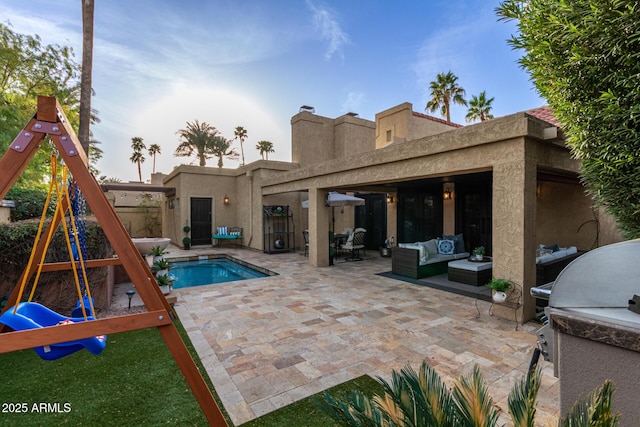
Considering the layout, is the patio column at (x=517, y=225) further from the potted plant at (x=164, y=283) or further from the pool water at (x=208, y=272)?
the pool water at (x=208, y=272)

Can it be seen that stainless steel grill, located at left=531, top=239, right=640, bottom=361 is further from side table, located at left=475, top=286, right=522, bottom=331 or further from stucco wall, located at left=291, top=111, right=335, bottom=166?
stucco wall, located at left=291, top=111, right=335, bottom=166

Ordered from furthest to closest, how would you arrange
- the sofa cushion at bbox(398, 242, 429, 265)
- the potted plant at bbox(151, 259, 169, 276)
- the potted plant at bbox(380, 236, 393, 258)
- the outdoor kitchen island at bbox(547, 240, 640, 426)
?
1. the potted plant at bbox(380, 236, 393, 258)
2. the sofa cushion at bbox(398, 242, 429, 265)
3. the potted plant at bbox(151, 259, 169, 276)
4. the outdoor kitchen island at bbox(547, 240, 640, 426)

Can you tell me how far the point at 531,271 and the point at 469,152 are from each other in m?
2.39

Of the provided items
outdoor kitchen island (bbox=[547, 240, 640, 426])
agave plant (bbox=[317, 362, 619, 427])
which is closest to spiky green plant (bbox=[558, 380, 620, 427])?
agave plant (bbox=[317, 362, 619, 427])

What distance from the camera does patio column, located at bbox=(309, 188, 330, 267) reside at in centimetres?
1010

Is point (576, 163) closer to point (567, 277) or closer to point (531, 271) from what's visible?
point (531, 271)

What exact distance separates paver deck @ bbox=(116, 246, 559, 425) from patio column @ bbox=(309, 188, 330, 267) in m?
2.86

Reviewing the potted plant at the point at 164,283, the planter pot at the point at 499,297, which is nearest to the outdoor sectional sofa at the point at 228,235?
the potted plant at the point at 164,283

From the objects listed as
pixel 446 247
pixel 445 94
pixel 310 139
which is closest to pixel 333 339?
pixel 446 247

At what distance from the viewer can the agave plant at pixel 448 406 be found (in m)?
1.17

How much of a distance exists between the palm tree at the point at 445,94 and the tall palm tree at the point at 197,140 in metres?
18.9

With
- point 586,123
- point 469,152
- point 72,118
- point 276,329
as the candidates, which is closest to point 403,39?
point 469,152

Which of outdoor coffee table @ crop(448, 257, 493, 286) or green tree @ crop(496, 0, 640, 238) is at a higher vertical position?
green tree @ crop(496, 0, 640, 238)

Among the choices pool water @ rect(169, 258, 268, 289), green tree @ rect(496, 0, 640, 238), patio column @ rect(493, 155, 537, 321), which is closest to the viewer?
green tree @ rect(496, 0, 640, 238)
